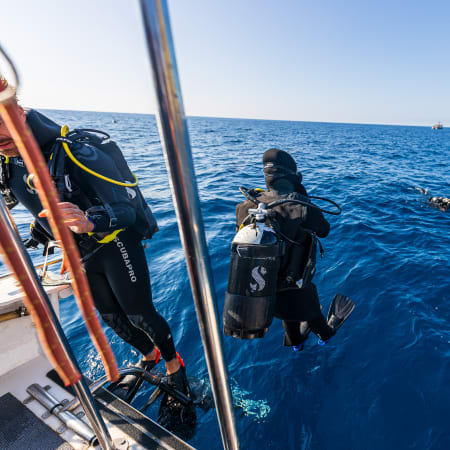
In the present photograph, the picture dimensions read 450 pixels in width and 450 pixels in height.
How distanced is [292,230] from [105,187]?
1.43 meters

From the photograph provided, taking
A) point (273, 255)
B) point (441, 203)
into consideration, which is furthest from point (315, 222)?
point (441, 203)

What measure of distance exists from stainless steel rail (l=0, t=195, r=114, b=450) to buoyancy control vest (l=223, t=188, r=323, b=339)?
99 centimetres

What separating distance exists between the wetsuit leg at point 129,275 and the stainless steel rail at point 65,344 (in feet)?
2.77

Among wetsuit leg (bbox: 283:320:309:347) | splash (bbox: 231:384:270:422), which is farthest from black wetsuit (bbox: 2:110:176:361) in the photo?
wetsuit leg (bbox: 283:320:309:347)

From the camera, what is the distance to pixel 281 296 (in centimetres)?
256

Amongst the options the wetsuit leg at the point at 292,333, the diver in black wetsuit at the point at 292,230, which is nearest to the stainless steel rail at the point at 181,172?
the diver in black wetsuit at the point at 292,230

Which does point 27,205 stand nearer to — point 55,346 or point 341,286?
point 55,346

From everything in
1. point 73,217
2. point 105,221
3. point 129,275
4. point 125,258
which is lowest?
point 129,275

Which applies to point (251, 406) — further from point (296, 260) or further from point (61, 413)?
point (61, 413)

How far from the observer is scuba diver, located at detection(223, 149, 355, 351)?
1993mm

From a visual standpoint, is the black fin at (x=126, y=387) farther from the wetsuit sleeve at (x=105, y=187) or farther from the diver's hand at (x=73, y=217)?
the diver's hand at (x=73, y=217)

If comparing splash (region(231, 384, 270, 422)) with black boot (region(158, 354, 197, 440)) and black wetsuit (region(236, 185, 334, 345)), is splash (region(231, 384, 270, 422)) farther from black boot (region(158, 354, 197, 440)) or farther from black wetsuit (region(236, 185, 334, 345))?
black wetsuit (region(236, 185, 334, 345))

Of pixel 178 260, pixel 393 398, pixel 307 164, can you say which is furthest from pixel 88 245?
pixel 307 164

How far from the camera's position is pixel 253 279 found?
6.56ft
